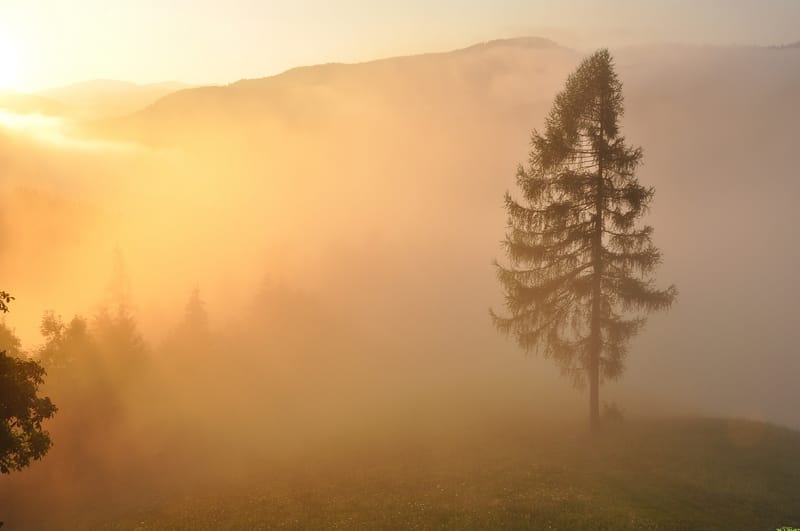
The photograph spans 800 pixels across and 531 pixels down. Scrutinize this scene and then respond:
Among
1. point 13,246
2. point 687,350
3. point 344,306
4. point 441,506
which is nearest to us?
point 441,506

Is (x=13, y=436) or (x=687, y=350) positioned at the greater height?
(x=687, y=350)

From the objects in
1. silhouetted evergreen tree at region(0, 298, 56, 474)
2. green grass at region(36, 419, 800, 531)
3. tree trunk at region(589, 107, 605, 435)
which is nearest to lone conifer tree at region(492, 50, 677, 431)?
tree trunk at region(589, 107, 605, 435)

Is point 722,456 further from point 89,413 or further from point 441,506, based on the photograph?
point 89,413

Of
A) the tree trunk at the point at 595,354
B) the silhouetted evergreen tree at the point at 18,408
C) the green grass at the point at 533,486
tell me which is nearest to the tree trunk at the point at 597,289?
the tree trunk at the point at 595,354

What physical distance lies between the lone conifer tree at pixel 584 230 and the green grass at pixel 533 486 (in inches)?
141

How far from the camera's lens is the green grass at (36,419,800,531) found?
48.1 ft

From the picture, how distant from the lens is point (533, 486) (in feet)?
56.4

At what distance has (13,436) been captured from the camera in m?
10.9

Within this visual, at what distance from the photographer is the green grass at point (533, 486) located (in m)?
14.7

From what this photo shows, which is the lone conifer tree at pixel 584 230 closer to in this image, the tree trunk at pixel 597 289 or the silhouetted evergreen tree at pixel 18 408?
the tree trunk at pixel 597 289

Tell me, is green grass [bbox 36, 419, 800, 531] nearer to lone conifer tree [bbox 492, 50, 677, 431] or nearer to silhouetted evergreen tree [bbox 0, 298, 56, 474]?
lone conifer tree [bbox 492, 50, 677, 431]

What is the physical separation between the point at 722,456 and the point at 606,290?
7972mm

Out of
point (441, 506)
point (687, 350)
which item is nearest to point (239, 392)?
point (441, 506)

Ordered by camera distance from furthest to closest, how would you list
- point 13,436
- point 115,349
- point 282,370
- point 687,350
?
point 687,350 < point 282,370 < point 115,349 < point 13,436
